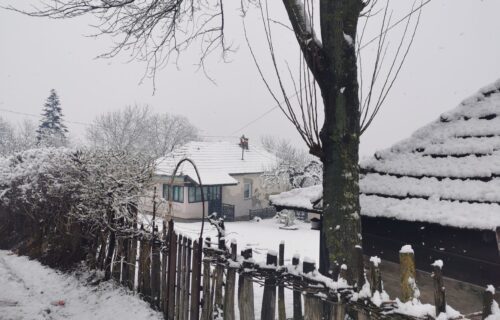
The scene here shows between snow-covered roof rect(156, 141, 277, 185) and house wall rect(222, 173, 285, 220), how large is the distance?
0.72 m

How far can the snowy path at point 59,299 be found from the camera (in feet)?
20.0

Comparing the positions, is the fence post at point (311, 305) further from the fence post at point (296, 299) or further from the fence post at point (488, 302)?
the fence post at point (488, 302)

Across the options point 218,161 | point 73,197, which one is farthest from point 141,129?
point 73,197

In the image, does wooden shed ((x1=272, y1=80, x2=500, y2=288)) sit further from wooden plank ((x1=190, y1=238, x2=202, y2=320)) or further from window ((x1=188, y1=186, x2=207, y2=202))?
window ((x1=188, y1=186, x2=207, y2=202))

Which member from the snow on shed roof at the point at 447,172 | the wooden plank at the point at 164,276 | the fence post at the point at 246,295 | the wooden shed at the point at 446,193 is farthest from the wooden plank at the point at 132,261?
the snow on shed roof at the point at 447,172

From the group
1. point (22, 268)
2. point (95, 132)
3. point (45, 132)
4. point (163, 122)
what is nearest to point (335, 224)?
point (22, 268)

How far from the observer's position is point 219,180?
26734 millimetres

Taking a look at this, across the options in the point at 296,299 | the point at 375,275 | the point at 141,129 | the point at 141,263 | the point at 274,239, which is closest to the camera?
the point at 375,275

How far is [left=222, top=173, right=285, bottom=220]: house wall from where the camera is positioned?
95.1 ft

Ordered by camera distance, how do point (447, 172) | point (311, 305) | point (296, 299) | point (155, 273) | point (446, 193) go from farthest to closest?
1. point (155, 273)
2. point (447, 172)
3. point (446, 193)
4. point (296, 299)
5. point (311, 305)

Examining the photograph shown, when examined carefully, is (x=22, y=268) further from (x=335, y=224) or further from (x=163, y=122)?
(x=163, y=122)

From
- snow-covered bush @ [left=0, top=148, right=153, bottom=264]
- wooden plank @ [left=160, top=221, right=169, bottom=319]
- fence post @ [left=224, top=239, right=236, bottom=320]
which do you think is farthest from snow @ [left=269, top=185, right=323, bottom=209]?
snow-covered bush @ [left=0, top=148, right=153, bottom=264]

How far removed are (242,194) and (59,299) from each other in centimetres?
2322

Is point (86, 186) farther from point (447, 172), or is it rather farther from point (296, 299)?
point (447, 172)
